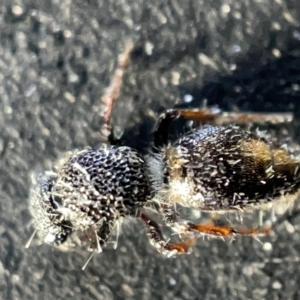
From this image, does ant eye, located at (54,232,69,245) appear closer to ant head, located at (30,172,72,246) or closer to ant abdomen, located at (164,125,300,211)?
ant head, located at (30,172,72,246)

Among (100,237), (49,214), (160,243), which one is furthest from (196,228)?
(49,214)

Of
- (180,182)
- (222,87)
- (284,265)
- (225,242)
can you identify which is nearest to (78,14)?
(222,87)

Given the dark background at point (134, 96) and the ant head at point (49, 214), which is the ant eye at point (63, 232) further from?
the dark background at point (134, 96)

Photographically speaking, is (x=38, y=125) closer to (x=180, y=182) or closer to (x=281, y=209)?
(x=180, y=182)

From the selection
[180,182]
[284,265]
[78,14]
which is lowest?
[284,265]

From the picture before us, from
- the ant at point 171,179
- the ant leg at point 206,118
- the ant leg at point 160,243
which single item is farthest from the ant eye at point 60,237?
the ant leg at point 206,118

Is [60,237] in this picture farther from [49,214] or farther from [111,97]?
[111,97]
